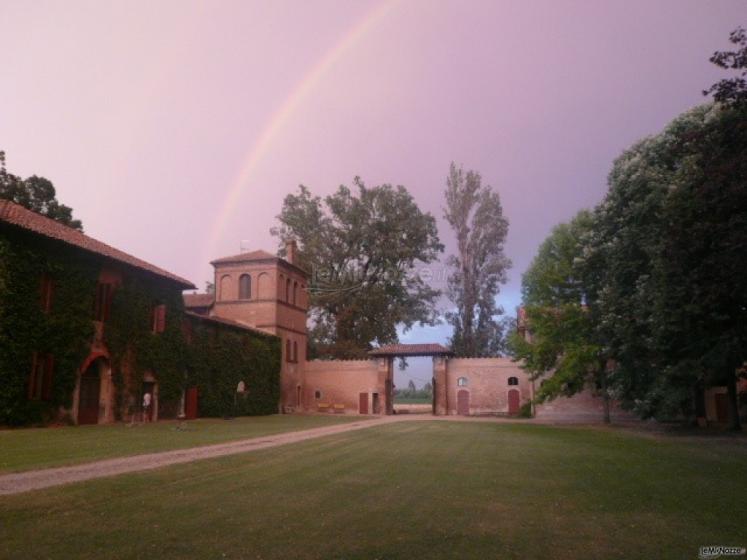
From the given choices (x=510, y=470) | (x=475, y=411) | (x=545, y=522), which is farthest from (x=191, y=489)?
(x=475, y=411)

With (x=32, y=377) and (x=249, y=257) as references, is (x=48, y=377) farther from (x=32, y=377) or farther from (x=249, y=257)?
(x=249, y=257)

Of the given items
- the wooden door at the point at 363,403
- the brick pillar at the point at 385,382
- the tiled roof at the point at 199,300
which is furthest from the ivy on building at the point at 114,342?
the brick pillar at the point at 385,382

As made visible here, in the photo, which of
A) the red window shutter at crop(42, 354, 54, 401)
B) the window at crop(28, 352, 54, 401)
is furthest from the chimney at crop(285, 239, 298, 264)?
the window at crop(28, 352, 54, 401)

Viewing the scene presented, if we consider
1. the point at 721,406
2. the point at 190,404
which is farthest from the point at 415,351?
the point at 721,406

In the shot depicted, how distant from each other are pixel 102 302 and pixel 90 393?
4309mm

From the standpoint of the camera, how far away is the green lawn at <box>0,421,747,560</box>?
20.7ft

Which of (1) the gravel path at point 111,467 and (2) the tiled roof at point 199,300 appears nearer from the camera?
(1) the gravel path at point 111,467

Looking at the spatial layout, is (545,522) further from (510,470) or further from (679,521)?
(510,470)

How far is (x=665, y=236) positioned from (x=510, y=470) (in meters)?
10.6

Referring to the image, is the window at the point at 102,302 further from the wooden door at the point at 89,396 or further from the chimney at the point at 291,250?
the chimney at the point at 291,250

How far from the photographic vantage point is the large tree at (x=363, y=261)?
192ft

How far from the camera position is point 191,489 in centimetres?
964

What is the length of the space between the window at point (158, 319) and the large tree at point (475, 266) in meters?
28.6

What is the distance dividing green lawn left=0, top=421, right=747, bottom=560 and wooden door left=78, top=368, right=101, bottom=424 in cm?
1671
